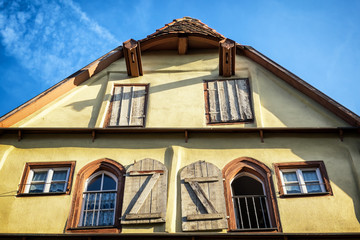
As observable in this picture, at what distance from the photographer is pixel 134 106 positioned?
43.8 ft

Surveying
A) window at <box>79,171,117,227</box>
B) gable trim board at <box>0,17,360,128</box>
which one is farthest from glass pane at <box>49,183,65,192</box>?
gable trim board at <box>0,17,360,128</box>

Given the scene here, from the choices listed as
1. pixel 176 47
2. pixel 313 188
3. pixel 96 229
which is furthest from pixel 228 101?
pixel 96 229

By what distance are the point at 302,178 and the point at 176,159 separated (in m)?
3.20

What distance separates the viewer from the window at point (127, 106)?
12.8 meters

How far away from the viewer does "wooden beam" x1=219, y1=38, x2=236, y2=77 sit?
1379 centimetres

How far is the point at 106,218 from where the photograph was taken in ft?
33.4

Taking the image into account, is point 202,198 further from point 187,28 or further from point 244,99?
point 187,28

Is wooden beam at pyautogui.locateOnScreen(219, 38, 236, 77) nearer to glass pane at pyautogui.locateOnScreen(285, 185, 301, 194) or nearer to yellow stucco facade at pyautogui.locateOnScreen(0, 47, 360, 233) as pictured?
yellow stucco facade at pyautogui.locateOnScreen(0, 47, 360, 233)

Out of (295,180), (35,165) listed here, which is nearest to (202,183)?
(295,180)

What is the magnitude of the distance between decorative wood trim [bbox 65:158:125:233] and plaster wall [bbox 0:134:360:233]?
151mm

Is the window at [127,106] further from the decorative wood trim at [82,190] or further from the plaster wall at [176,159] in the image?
the decorative wood trim at [82,190]

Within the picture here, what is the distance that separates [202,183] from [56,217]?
3.50 metres

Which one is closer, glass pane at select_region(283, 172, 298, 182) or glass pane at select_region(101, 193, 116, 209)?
glass pane at select_region(101, 193, 116, 209)
